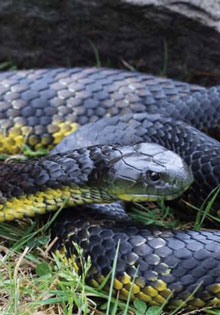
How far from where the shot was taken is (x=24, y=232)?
153 inches

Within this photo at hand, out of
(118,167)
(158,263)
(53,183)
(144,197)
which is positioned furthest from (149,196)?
(53,183)

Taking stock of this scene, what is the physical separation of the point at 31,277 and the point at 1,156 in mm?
1421

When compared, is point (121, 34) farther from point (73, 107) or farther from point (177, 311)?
point (177, 311)

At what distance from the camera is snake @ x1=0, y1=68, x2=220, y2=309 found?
10.9 feet

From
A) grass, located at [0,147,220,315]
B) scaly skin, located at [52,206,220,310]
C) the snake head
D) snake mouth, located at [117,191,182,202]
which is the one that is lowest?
grass, located at [0,147,220,315]

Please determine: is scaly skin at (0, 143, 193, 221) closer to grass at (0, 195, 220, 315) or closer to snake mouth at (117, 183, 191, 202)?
snake mouth at (117, 183, 191, 202)

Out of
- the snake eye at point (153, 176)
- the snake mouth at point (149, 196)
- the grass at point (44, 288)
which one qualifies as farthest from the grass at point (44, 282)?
the snake eye at point (153, 176)

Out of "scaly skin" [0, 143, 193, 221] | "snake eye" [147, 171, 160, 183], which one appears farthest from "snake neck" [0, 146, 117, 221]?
"snake eye" [147, 171, 160, 183]

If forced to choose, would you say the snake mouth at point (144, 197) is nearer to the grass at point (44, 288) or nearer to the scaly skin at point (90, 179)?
the scaly skin at point (90, 179)

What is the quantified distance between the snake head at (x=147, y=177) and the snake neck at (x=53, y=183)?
0.07 m

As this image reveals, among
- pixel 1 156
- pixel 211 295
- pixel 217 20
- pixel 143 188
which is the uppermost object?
pixel 217 20

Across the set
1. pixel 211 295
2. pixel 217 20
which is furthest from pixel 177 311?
pixel 217 20

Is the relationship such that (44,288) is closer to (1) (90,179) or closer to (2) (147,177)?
(1) (90,179)

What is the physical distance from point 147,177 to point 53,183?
1.78 feet
